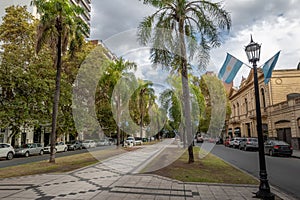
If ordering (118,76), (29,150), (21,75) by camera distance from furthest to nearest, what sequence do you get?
1. (118,76)
2. (29,150)
3. (21,75)

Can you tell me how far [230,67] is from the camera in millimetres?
9227

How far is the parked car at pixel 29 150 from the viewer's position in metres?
21.5

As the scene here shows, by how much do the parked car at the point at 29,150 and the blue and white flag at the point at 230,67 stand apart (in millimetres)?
Answer: 20559

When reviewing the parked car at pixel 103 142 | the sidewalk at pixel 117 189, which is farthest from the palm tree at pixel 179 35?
the parked car at pixel 103 142

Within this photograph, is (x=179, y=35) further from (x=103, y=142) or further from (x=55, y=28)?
(x=103, y=142)

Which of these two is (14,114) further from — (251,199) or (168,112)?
(251,199)

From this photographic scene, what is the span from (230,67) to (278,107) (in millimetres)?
23150

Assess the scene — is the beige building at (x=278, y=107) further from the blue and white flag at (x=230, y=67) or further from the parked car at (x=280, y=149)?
the blue and white flag at (x=230, y=67)

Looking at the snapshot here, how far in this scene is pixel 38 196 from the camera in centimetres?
616

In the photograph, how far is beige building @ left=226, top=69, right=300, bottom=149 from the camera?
24439mm

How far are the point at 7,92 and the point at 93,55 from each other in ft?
34.5

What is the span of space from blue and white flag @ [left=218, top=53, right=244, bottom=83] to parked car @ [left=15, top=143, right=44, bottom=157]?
2056 cm

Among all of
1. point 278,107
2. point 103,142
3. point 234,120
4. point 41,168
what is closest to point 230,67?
point 41,168

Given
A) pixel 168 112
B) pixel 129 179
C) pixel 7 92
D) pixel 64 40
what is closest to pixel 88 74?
pixel 7 92
